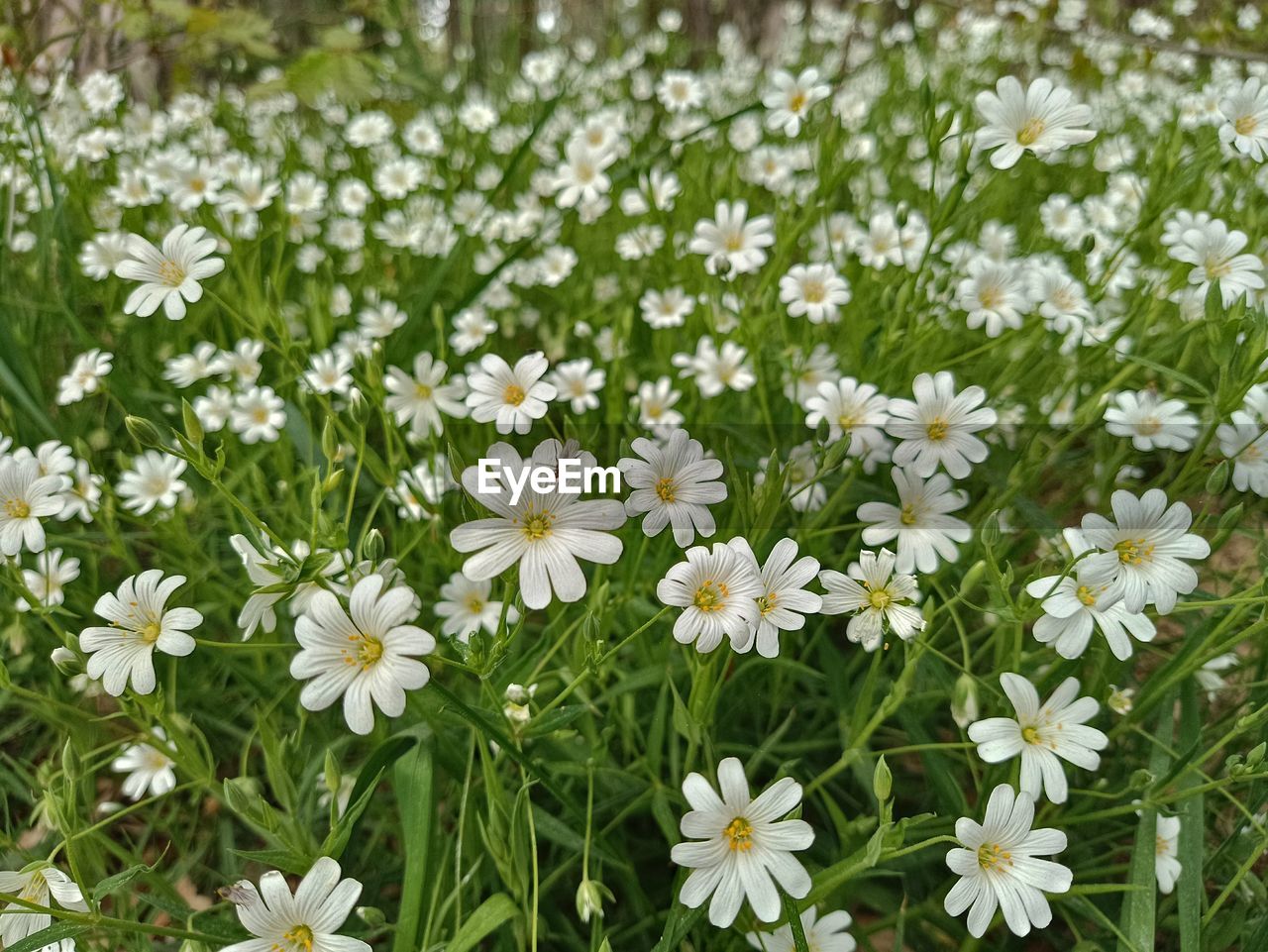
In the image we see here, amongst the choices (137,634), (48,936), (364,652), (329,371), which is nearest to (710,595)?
(364,652)

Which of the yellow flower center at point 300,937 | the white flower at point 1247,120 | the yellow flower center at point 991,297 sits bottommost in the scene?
the yellow flower center at point 300,937

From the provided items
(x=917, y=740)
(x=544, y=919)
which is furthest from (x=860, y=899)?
(x=544, y=919)

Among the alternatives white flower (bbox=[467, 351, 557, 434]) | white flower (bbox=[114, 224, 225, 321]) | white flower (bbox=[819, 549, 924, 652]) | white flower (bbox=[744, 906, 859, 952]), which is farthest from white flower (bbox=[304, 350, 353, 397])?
white flower (bbox=[744, 906, 859, 952])

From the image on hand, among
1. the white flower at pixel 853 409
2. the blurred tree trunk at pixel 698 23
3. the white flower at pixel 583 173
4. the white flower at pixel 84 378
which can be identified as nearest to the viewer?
the white flower at pixel 853 409

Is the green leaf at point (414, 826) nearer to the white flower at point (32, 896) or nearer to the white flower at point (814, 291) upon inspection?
the white flower at point (32, 896)

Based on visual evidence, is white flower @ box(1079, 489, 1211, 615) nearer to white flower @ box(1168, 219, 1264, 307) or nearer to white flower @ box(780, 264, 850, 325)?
white flower @ box(1168, 219, 1264, 307)

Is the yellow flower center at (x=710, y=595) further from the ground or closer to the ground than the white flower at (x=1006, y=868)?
further from the ground

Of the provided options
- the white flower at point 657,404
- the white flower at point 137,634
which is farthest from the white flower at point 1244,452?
the white flower at point 137,634
